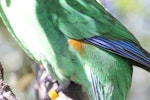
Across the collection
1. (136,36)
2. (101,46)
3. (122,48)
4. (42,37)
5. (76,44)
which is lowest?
(136,36)

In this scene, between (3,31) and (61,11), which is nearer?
(61,11)

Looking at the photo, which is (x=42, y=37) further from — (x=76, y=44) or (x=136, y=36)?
(x=136, y=36)

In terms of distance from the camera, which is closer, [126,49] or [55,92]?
[126,49]

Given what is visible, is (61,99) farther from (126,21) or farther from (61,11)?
(126,21)

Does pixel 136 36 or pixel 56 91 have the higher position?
pixel 56 91

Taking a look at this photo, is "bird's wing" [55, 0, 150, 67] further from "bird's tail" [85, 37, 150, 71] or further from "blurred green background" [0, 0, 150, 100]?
"blurred green background" [0, 0, 150, 100]

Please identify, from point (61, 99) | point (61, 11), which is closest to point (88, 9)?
point (61, 11)

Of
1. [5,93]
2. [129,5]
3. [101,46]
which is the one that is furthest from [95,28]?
[129,5]
